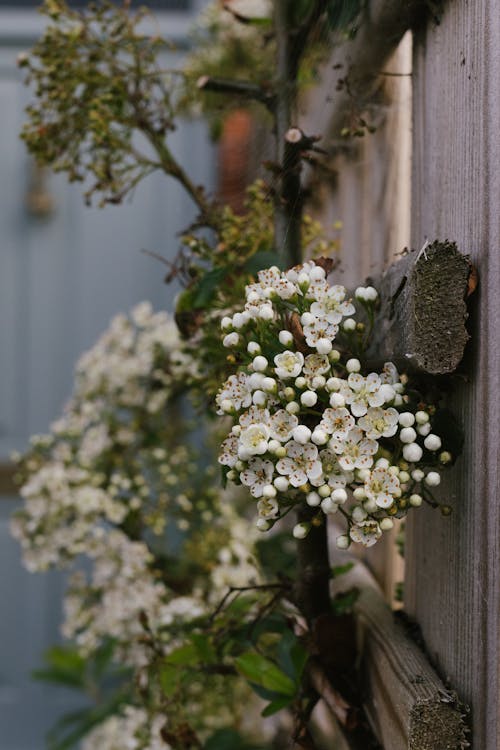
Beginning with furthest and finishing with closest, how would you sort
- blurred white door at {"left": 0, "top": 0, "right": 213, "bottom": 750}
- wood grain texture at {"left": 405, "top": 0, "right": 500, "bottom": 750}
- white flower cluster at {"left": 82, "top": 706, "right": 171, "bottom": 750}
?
1. blurred white door at {"left": 0, "top": 0, "right": 213, "bottom": 750}
2. white flower cluster at {"left": 82, "top": 706, "right": 171, "bottom": 750}
3. wood grain texture at {"left": 405, "top": 0, "right": 500, "bottom": 750}

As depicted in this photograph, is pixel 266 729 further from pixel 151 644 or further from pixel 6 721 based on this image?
pixel 6 721

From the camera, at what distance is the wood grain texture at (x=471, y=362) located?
72cm

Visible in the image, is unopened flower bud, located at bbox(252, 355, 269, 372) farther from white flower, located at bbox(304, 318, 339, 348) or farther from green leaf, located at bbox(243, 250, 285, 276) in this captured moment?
green leaf, located at bbox(243, 250, 285, 276)

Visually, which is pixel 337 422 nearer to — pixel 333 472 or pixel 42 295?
pixel 333 472

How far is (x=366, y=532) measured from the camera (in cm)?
76

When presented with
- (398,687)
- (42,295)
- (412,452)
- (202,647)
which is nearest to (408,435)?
(412,452)

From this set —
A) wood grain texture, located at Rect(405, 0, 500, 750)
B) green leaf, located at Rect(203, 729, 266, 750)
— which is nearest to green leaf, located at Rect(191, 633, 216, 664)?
green leaf, located at Rect(203, 729, 266, 750)

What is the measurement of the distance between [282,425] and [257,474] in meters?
0.05

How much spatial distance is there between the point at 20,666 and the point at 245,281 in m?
1.99

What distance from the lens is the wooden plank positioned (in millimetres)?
762

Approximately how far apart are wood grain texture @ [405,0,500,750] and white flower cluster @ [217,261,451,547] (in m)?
0.05

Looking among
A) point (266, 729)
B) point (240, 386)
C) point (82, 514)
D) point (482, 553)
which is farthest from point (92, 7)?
point (266, 729)

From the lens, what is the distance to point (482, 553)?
2.40ft

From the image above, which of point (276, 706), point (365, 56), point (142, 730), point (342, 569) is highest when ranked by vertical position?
point (365, 56)
